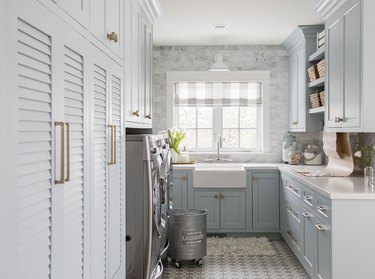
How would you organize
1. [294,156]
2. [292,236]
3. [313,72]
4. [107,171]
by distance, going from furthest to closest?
1. [294,156]
2. [313,72]
3. [292,236]
4. [107,171]

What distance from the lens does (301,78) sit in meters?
5.26

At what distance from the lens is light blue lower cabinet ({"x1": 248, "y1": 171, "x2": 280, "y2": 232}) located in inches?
210

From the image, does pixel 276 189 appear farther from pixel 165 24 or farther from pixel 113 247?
pixel 113 247

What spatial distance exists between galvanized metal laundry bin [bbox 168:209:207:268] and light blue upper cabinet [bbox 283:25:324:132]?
5.93 feet

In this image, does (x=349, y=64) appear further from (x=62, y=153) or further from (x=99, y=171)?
(x=62, y=153)

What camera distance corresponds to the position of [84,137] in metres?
1.70

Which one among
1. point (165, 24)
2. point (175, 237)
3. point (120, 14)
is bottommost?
point (175, 237)

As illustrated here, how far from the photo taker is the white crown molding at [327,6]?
3.73 metres

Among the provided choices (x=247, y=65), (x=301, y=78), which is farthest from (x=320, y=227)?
(x=247, y=65)

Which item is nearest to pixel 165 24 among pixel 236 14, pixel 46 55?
pixel 236 14

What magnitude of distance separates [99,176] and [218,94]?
419 centimetres

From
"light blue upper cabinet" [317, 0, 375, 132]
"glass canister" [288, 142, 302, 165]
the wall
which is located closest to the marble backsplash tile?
the wall

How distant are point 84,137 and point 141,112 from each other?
1.76 meters

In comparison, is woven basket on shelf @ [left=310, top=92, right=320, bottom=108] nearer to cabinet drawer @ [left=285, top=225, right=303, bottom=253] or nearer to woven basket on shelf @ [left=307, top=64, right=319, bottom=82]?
woven basket on shelf @ [left=307, top=64, right=319, bottom=82]
